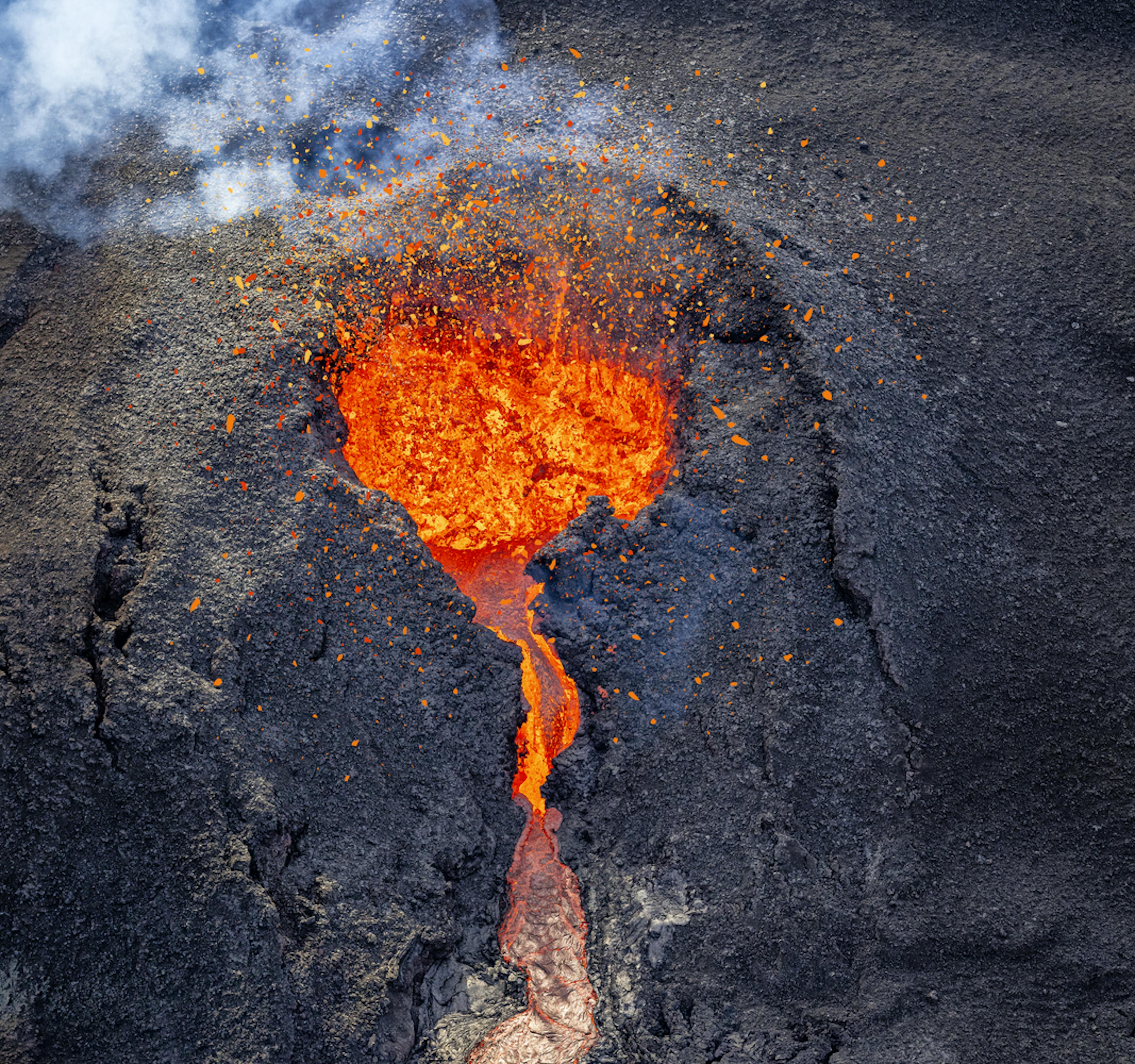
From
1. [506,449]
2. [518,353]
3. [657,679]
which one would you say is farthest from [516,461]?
[657,679]

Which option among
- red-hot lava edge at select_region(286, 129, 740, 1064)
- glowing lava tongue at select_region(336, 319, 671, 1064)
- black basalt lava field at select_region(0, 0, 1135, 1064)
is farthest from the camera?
red-hot lava edge at select_region(286, 129, 740, 1064)

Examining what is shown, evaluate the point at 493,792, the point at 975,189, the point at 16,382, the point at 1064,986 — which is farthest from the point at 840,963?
the point at 16,382

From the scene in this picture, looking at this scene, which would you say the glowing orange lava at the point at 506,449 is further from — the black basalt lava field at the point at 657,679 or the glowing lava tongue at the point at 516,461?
the black basalt lava field at the point at 657,679

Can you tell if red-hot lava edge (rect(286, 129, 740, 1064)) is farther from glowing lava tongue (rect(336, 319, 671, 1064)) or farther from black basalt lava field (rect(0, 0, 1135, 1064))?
black basalt lava field (rect(0, 0, 1135, 1064))

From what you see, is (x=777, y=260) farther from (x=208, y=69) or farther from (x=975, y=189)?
(x=208, y=69)

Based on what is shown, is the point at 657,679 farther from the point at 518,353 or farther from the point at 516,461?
the point at 518,353

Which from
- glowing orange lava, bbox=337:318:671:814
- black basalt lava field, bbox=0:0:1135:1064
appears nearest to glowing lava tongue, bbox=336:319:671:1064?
glowing orange lava, bbox=337:318:671:814
